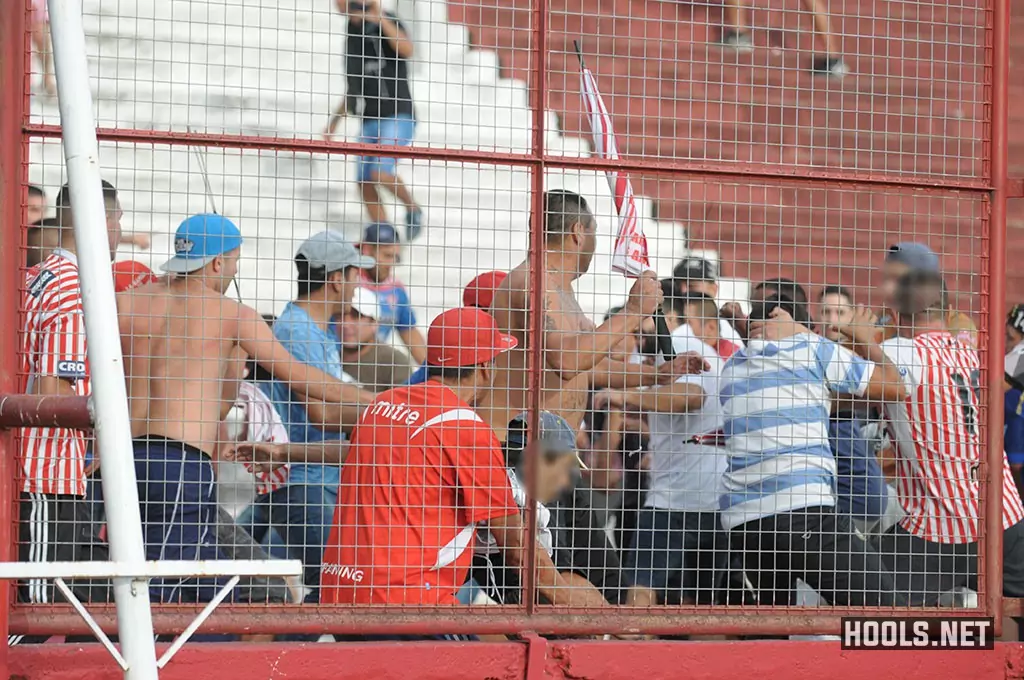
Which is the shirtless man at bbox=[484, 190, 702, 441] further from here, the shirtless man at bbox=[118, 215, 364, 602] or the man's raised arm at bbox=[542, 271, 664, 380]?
the shirtless man at bbox=[118, 215, 364, 602]

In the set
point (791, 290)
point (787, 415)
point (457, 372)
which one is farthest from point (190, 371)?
point (791, 290)

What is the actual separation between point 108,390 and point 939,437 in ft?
9.79

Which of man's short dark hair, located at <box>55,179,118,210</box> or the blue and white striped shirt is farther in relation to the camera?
the blue and white striped shirt

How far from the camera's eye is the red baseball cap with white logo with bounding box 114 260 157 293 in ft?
16.5

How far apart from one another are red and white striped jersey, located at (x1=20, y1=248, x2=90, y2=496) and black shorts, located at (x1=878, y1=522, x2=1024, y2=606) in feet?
8.87

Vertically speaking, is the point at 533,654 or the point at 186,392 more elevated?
the point at 186,392

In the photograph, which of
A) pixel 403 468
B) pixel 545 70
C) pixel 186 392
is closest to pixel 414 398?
pixel 403 468

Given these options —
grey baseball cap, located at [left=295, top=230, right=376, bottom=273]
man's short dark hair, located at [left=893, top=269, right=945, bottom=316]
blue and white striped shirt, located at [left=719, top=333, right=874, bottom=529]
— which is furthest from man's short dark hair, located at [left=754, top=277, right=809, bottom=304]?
grey baseball cap, located at [left=295, top=230, right=376, bottom=273]

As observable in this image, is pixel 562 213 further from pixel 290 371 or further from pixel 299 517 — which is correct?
pixel 299 517

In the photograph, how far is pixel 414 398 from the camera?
4.10 m

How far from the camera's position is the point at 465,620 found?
12.4ft

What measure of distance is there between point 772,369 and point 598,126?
139cm

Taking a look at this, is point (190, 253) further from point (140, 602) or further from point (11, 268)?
point (140, 602)

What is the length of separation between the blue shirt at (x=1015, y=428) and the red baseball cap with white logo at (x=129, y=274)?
410cm
